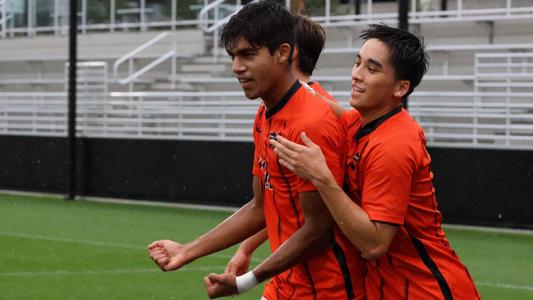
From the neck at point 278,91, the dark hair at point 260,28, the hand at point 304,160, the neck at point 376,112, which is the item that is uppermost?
the dark hair at point 260,28

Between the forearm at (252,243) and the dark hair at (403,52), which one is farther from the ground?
the dark hair at (403,52)

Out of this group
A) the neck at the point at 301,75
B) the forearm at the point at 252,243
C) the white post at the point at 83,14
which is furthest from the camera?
the white post at the point at 83,14

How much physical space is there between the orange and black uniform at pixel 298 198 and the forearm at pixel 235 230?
0.38m

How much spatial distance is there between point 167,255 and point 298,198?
64 cm

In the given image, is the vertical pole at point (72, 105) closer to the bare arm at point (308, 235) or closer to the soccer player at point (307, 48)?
the soccer player at point (307, 48)

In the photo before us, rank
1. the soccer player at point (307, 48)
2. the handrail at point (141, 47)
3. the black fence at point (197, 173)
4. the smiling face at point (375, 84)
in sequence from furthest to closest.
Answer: the handrail at point (141, 47)
the black fence at point (197, 173)
the soccer player at point (307, 48)
the smiling face at point (375, 84)

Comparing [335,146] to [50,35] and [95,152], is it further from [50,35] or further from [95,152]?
[50,35]

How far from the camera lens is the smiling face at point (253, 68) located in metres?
4.00

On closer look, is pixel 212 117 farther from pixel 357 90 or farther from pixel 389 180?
pixel 389 180

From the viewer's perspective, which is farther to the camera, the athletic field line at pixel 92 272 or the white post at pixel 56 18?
the white post at pixel 56 18

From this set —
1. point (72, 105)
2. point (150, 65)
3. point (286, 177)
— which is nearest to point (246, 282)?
point (286, 177)

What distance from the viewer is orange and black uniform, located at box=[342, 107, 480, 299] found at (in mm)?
3785

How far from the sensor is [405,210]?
3771 millimetres

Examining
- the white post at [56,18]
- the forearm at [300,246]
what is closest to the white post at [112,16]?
the white post at [56,18]
